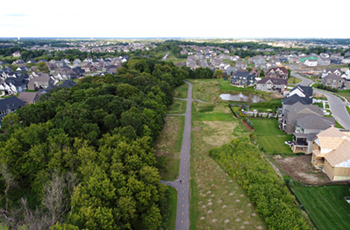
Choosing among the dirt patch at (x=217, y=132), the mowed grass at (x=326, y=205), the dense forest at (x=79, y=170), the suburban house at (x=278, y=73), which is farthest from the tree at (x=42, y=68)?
the mowed grass at (x=326, y=205)

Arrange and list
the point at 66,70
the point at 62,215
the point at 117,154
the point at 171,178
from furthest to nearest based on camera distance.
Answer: the point at 66,70, the point at 171,178, the point at 117,154, the point at 62,215

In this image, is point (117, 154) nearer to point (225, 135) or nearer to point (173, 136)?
point (173, 136)

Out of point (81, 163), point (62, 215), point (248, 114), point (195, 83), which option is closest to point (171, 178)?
point (81, 163)

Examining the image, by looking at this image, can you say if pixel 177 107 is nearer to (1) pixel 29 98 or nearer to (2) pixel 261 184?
(2) pixel 261 184

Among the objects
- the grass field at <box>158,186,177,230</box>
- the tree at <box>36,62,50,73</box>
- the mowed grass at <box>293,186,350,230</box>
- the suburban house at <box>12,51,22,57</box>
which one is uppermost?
the suburban house at <box>12,51,22,57</box>

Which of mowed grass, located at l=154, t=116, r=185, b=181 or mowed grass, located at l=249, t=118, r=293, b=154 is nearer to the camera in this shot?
mowed grass, located at l=154, t=116, r=185, b=181

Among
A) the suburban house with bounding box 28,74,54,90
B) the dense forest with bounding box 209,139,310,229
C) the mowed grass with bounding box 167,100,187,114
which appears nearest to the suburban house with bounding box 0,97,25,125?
the suburban house with bounding box 28,74,54,90

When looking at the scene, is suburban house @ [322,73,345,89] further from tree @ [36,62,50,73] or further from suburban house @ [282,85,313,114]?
tree @ [36,62,50,73]

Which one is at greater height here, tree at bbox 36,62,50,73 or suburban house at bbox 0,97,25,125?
tree at bbox 36,62,50,73
